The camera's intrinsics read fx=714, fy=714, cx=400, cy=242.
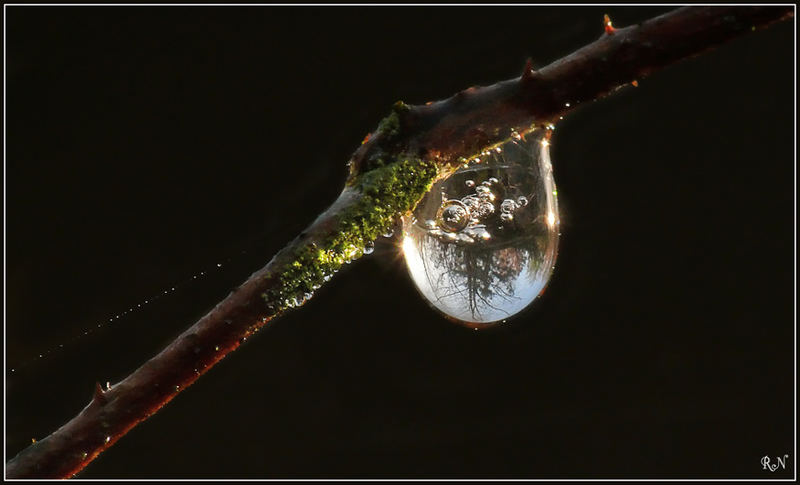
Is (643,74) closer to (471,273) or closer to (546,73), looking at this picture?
(546,73)

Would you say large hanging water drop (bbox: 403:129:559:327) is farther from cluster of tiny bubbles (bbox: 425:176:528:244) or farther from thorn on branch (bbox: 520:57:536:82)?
thorn on branch (bbox: 520:57:536:82)

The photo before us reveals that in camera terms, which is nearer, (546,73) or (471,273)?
(546,73)

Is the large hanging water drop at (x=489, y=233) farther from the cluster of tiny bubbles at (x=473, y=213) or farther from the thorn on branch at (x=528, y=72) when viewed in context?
the thorn on branch at (x=528, y=72)

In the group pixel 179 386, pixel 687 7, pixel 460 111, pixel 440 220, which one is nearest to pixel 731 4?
pixel 687 7

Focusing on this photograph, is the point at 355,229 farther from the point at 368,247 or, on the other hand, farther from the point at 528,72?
the point at 528,72

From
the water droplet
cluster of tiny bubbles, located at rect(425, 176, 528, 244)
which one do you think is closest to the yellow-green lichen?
the water droplet

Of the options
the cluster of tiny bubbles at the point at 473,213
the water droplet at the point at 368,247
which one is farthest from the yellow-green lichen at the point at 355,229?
the cluster of tiny bubbles at the point at 473,213
